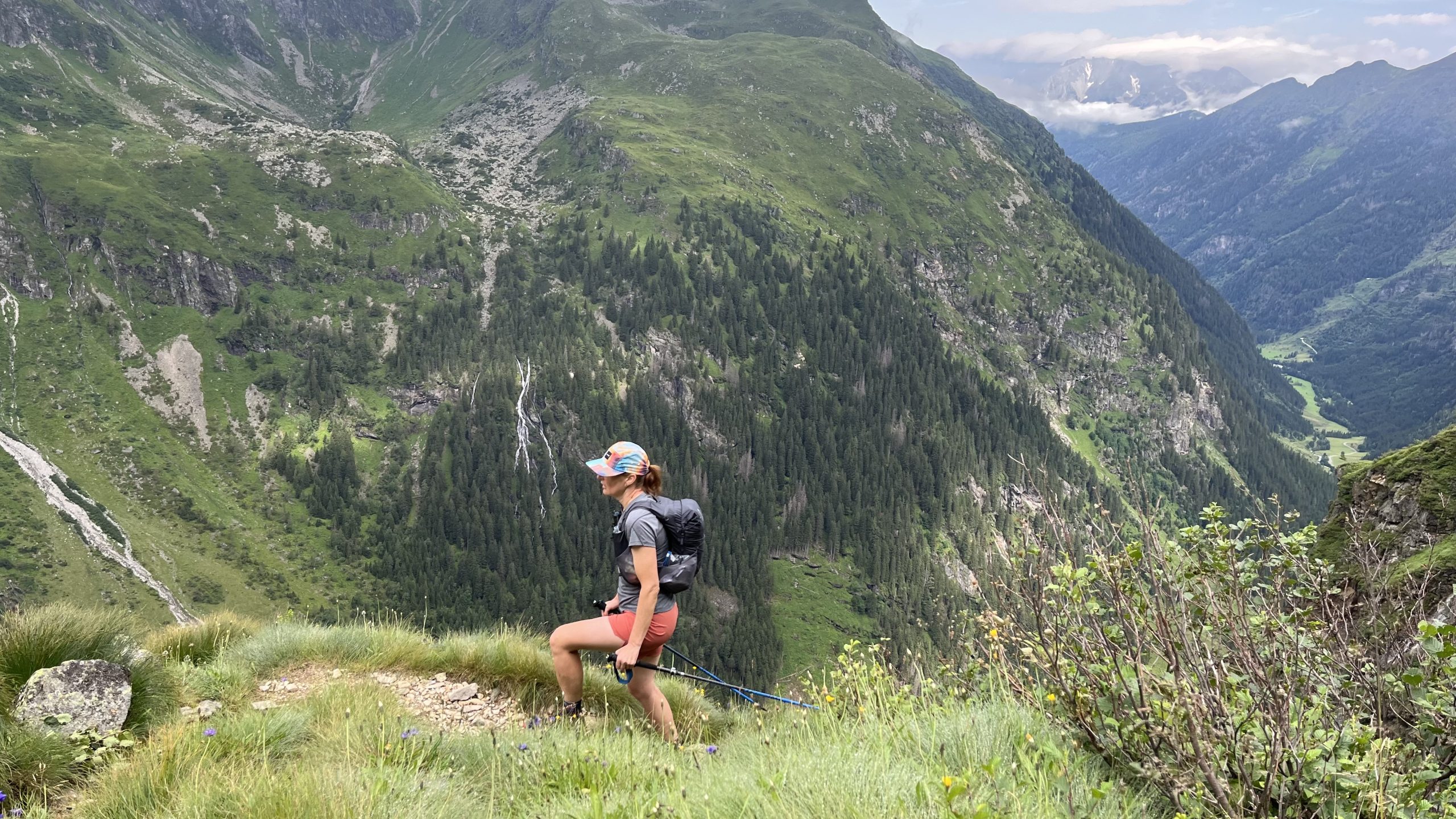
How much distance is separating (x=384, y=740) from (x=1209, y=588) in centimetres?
610

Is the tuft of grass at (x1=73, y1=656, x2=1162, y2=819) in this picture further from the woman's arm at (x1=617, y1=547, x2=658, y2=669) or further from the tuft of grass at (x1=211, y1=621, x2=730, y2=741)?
the tuft of grass at (x1=211, y1=621, x2=730, y2=741)

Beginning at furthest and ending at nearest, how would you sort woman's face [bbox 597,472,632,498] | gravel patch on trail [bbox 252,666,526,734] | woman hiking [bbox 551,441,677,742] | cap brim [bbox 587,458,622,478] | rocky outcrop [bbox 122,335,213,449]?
rocky outcrop [bbox 122,335,213,449] < gravel patch on trail [bbox 252,666,526,734] < woman's face [bbox 597,472,632,498] < cap brim [bbox 587,458,622,478] < woman hiking [bbox 551,441,677,742]

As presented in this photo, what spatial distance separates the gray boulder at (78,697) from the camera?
6.04 metres

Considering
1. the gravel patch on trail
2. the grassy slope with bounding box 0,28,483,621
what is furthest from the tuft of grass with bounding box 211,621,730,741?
the grassy slope with bounding box 0,28,483,621

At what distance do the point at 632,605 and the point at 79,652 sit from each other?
550 centimetres

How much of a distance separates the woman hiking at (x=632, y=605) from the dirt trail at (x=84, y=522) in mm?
157591

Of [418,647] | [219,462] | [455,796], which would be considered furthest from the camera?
[219,462]

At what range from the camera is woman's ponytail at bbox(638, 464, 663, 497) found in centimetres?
741

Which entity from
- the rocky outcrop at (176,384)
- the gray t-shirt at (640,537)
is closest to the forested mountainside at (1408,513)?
the gray t-shirt at (640,537)

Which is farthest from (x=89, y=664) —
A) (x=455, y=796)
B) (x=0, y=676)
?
(x=455, y=796)

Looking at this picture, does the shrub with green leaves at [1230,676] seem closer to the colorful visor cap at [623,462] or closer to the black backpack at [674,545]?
the black backpack at [674,545]

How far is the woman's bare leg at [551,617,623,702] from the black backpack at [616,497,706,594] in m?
0.59

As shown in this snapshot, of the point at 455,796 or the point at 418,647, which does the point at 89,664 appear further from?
the point at 455,796

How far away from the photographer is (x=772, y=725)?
19.7 feet
